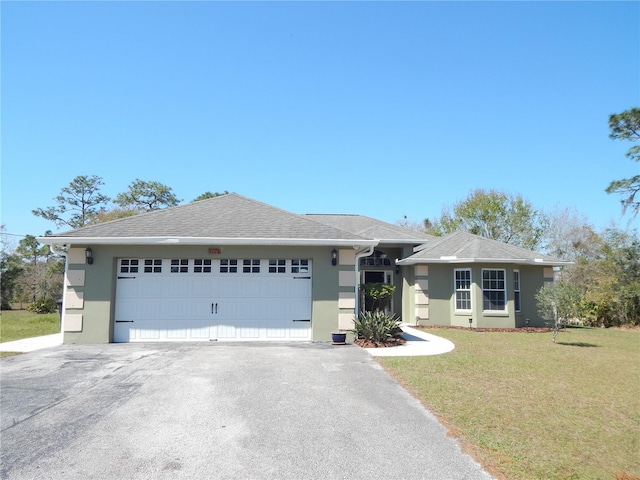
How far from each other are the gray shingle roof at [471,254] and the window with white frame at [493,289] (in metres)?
0.72

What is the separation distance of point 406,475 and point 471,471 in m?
0.66

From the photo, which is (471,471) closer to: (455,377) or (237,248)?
(455,377)

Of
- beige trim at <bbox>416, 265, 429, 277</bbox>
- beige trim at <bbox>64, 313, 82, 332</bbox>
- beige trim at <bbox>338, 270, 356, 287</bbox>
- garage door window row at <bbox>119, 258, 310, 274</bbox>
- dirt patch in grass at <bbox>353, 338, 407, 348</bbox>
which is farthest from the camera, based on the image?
beige trim at <bbox>416, 265, 429, 277</bbox>

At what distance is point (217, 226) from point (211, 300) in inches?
86.2

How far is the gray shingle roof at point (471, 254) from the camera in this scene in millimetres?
15305

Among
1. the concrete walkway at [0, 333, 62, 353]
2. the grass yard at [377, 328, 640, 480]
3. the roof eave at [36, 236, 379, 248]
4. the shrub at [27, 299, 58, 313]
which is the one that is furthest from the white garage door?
the shrub at [27, 299, 58, 313]

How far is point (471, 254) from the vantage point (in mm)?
15625

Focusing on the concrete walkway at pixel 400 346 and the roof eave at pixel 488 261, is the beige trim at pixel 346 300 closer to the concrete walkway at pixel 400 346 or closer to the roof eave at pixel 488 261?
the concrete walkway at pixel 400 346

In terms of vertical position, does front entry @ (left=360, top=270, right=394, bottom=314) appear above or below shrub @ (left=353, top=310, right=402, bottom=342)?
above

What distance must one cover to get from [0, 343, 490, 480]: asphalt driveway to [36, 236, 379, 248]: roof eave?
11.4 ft

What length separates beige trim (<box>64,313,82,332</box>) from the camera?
10.8 m

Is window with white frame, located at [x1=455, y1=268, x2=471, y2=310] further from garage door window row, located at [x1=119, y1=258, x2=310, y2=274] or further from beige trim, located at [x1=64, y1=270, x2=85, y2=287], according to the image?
beige trim, located at [x1=64, y1=270, x2=85, y2=287]

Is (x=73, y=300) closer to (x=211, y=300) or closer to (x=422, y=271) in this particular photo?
(x=211, y=300)

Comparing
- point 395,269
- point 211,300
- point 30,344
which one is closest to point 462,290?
point 395,269
